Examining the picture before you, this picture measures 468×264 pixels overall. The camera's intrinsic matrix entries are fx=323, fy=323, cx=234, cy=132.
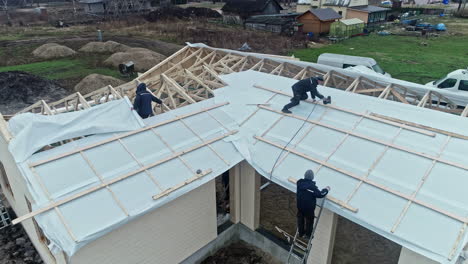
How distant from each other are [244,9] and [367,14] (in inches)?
745

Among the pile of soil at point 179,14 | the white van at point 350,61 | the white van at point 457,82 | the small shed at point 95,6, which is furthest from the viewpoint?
the small shed at point 95,6

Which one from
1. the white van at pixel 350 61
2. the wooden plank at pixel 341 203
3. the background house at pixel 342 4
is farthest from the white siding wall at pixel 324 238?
the background house at pixel 342 4

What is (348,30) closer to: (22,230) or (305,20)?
(305,20)

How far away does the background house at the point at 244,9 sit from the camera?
5125 centimetres

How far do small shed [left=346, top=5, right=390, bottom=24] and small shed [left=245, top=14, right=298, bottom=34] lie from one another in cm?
1167

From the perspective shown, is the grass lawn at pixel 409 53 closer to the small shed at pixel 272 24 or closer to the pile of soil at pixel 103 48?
the small shed at pixel 272 24

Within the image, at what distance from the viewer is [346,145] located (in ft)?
29.1

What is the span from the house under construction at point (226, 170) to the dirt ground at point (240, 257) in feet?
0.85

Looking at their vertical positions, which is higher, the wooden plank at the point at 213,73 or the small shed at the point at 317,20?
the small shed at the point at 317,20

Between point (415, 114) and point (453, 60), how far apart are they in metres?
28.5

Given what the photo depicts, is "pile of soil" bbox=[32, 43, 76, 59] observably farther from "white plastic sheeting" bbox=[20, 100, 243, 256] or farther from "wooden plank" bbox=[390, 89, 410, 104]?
"wooden plank" bbox=[390, 89, 410, 104]

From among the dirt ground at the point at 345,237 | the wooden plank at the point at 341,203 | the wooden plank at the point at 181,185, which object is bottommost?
the dirt ground at the point at 345,237

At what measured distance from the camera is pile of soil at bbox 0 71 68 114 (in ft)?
75.9

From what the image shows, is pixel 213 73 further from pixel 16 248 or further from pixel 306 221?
pixel 16 248
